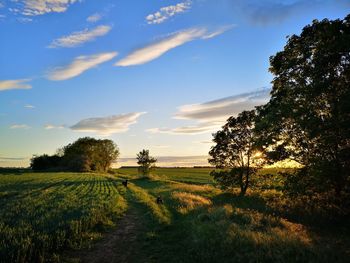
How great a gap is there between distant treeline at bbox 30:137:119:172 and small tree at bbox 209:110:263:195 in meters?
100

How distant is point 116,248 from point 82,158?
12506 centimetres

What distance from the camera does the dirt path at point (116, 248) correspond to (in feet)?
44.4

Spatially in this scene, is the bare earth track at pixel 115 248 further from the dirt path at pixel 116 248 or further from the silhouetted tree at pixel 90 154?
the silhouetted tree at pixel 90 154

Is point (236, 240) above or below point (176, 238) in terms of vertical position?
above

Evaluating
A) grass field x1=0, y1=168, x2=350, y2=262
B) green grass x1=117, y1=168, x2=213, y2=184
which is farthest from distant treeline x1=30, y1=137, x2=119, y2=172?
grass field x1=0, y1=168, x2=350, y2=262

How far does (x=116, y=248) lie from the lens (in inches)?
598

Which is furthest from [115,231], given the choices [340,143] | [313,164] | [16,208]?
[340,143]

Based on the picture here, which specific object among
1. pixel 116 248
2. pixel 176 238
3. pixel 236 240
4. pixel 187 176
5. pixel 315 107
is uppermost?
pixel 315 107

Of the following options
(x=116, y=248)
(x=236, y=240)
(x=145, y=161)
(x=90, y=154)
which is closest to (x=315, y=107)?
(x=236, y=240)

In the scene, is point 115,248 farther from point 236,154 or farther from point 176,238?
point 236,154

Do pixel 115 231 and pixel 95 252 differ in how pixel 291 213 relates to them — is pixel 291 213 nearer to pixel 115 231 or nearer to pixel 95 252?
pixel 115 231

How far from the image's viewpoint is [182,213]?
23641 millimetres

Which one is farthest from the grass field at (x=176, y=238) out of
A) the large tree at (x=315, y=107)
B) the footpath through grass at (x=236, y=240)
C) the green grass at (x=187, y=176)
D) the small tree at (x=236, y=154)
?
the green grass at (x=187, y=176)

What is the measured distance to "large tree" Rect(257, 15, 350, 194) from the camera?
1928 centimetres
